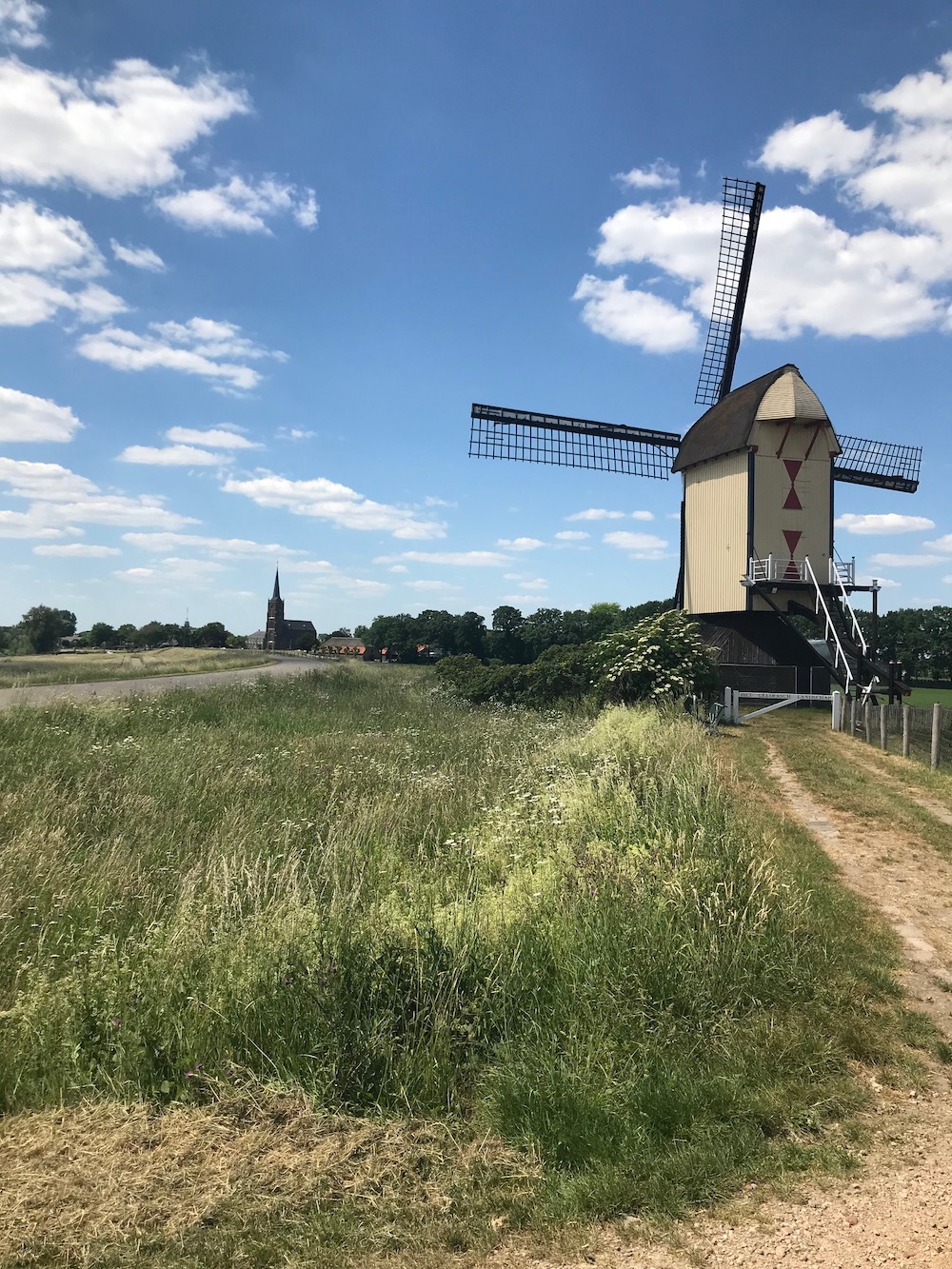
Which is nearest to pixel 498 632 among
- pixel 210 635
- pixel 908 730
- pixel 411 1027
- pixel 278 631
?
Answer: pixel 210 635

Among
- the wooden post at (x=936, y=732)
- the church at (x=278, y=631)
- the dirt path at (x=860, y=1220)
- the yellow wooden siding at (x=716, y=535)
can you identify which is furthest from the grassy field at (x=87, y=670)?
the church at (x=278, y=631)

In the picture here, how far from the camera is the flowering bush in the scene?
64.2 feet

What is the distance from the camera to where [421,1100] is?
14.1 feet

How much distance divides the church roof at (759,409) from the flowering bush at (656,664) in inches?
359

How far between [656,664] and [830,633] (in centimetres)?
858

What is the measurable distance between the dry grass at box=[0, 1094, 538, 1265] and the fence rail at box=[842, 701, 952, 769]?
13335 mm

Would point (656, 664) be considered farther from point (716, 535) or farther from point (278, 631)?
point (278, 631)

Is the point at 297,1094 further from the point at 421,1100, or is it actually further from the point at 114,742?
the point at 114,742

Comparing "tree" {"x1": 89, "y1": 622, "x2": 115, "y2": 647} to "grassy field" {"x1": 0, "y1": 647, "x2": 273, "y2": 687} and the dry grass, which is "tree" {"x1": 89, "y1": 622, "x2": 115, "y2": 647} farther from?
the dry grass

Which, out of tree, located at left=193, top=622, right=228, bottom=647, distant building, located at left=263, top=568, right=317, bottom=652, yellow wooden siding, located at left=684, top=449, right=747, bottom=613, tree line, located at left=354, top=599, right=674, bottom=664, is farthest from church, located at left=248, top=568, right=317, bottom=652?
yellow wooden siding, located at left=684, top=449, right=747, bottom=613

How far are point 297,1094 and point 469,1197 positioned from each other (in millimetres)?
1111

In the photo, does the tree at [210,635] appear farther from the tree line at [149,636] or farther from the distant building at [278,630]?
the distant building at [278,630]

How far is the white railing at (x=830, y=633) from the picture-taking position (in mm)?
23344

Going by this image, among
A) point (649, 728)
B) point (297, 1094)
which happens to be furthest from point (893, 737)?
point (297, 1094)
